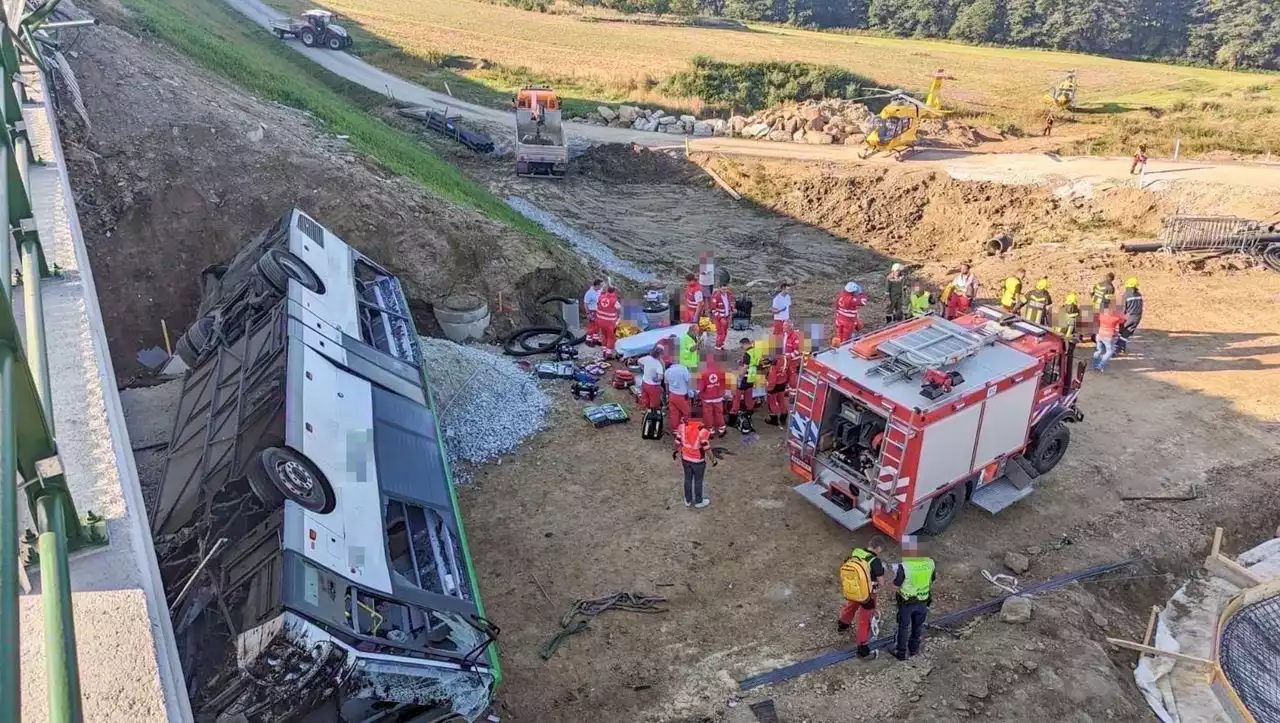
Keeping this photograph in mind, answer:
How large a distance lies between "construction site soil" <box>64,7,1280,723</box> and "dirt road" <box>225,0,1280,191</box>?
67.0 inches

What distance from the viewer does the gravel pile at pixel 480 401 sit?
1158 centimetres

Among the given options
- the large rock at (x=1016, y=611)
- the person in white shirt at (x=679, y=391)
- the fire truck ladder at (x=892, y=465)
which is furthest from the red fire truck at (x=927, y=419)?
the person in white shirt at (x=679, y=391)

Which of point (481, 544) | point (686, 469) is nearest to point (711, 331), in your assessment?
point (686, 469)

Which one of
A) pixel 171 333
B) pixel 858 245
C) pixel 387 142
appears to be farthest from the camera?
pixel 858 245

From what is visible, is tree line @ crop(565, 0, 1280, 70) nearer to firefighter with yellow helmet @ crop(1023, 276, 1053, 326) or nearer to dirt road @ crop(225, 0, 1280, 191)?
dirt road @ crop(225, 0, 1280, 191)

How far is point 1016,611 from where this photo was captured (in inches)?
351

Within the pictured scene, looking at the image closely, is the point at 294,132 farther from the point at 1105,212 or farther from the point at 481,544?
the point at 1105,212

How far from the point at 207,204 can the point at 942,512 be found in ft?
41.3

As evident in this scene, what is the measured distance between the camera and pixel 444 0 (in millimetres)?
59344

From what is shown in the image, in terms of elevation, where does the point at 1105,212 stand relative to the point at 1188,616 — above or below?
above

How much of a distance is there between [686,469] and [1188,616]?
6161 mm

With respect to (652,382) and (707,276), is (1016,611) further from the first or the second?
(707,276)

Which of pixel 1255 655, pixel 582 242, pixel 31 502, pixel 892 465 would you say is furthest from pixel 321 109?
pixel 1255 655

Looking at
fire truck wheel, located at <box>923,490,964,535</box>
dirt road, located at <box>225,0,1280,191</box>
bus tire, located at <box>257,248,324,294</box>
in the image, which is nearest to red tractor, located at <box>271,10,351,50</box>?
dirt road, located at <box>225,0,1280,191</box>
